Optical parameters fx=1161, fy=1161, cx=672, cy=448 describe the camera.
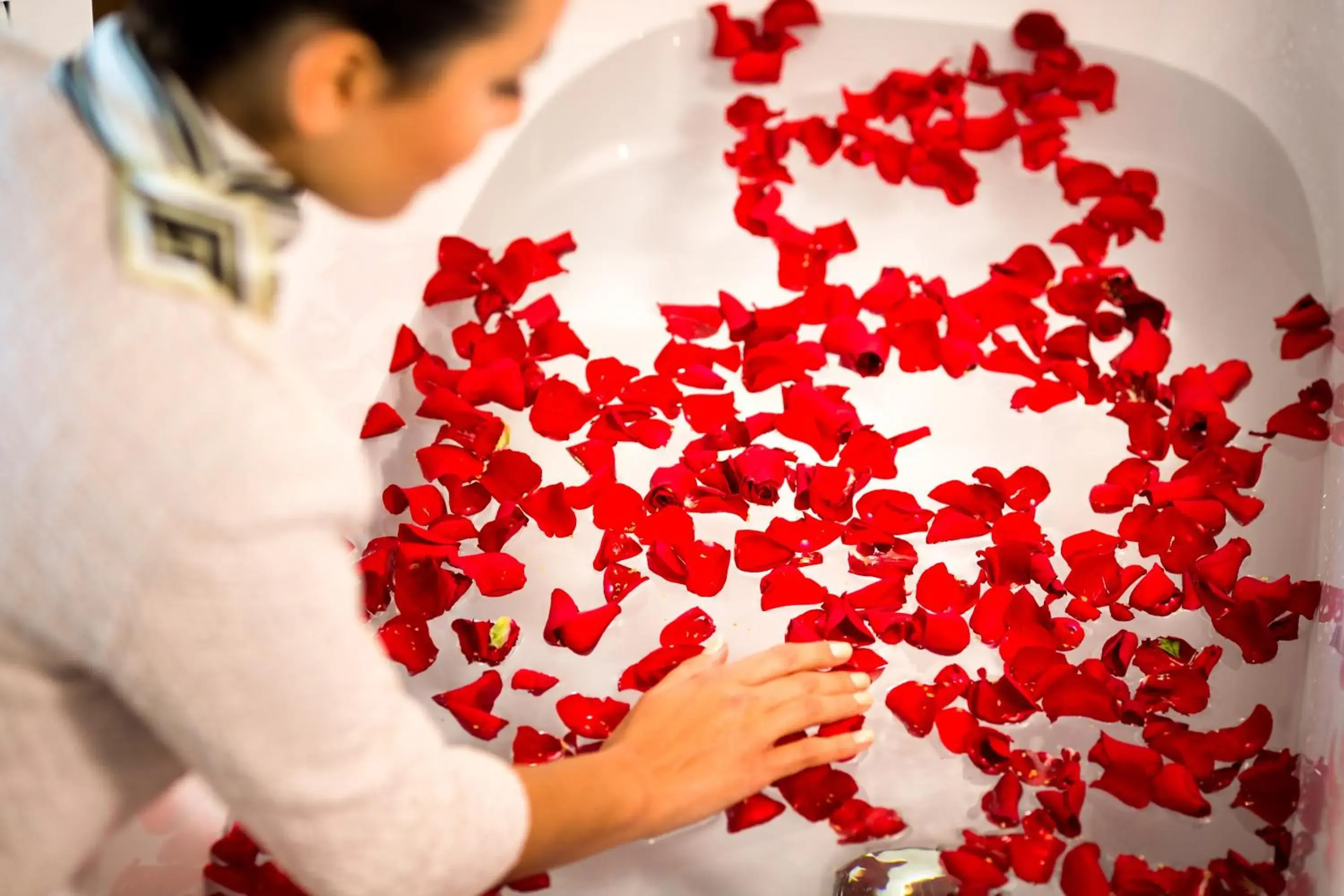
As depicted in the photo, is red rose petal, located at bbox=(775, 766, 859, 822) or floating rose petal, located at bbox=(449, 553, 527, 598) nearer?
red rose petal, located at bbox=(775, 766, 859, 822)

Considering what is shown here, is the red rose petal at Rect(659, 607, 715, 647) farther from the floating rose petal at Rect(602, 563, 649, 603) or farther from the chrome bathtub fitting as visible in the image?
the chrome bathtub fitting

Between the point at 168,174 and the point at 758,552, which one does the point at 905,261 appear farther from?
the point at 168,174

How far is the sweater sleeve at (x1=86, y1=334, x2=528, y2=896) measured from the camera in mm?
454

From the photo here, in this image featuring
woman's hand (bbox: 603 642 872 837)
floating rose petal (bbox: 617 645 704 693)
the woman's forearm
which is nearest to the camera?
the woman's forearm

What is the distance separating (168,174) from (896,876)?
2.36ft

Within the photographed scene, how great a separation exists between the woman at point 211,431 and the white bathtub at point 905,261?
441mm

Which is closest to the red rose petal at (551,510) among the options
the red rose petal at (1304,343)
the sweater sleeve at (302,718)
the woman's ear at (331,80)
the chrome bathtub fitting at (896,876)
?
the chrome bathtub fitting at (896,876)

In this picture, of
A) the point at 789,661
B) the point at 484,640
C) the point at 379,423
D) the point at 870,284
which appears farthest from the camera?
the point at 870,284

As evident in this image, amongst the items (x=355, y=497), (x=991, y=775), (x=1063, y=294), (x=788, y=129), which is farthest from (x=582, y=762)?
(x=788, y=129)

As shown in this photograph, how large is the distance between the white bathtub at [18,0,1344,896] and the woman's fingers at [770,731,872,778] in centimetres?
7

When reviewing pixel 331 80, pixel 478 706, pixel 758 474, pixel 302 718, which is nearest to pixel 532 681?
pixel 478 706

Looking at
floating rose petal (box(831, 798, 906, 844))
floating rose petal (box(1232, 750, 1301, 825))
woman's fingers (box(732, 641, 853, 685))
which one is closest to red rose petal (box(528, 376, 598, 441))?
woman's fingers (box(732, 641, 853, 685))

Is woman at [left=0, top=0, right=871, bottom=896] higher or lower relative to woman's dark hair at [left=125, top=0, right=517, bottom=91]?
lower

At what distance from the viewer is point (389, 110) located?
1.71 feet
